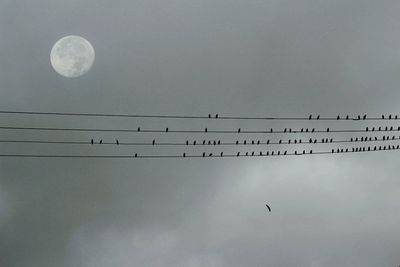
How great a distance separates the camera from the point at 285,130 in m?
61.6

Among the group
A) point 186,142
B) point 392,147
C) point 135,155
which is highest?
point 392,147

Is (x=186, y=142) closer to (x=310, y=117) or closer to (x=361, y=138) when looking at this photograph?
(x=310, y=117)

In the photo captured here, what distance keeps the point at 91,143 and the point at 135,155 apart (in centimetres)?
568

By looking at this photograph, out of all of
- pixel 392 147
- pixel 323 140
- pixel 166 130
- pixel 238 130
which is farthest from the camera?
pixel 323 140

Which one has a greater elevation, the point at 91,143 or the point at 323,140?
the point at 323,140

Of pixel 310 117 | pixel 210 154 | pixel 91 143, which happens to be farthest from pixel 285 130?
pixel 91 143

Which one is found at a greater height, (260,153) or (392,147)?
(392,147)

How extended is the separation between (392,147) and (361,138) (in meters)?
4.69

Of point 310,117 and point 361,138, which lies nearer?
point 310,117

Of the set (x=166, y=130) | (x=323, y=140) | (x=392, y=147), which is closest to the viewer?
(x=166, y=130)

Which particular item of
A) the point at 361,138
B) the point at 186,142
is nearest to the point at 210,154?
the point at 186,142

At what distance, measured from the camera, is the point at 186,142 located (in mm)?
62031

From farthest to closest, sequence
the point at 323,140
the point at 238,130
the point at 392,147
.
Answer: the point at 323,140 < the point at 392,147 < the point at 238,130

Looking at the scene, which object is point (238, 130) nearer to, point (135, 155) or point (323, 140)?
point (135, 155)
